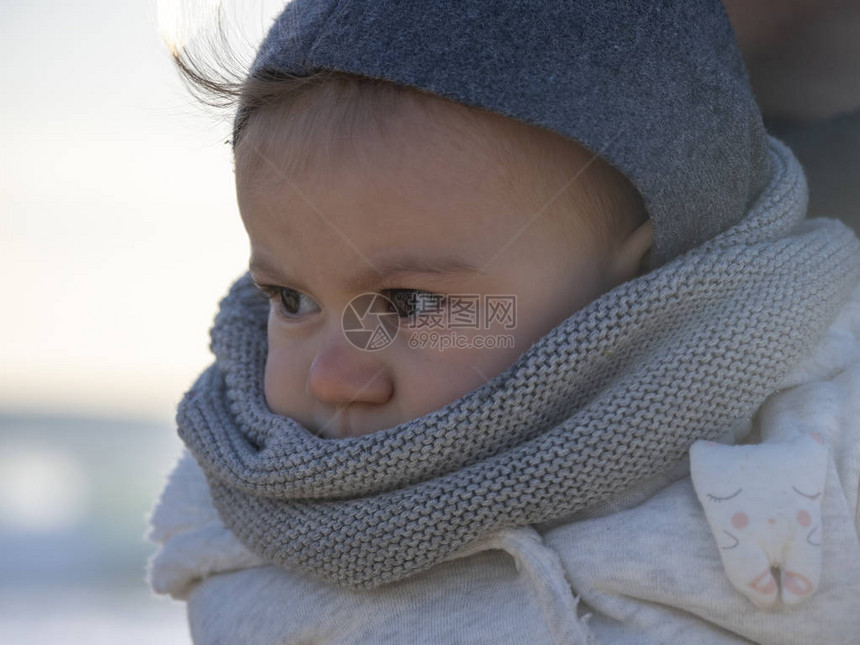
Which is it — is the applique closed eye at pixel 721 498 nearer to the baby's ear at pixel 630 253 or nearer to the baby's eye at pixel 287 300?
the baby's ear at pixel 630 253

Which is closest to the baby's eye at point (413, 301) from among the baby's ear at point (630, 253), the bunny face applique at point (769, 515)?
the baby's ear at point (630, 253)

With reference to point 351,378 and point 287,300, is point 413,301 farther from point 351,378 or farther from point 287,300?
point 287,300

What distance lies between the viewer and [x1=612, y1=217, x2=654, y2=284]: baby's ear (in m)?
1.02

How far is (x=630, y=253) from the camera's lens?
1.02 meters

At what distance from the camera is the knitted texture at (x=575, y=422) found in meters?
0.88

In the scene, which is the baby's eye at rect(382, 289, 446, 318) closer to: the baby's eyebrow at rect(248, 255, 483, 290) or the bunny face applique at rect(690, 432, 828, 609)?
the baby's eyebrow at rect(248, 255, 483, 290)

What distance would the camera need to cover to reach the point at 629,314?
91 centimetres

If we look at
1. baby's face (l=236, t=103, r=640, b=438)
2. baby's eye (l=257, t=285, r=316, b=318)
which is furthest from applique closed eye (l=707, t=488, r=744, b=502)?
baby's eye (l=257, t=285, r=316, b=318)

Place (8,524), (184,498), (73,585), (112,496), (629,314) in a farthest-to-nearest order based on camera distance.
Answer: (112,496)
(8,524)
(73,585)
(184,498)
(629,314)

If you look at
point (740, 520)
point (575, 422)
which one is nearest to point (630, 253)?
point (575, 422)

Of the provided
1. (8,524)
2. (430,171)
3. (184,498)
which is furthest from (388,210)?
(8,524)

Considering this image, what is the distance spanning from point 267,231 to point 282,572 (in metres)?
0.39

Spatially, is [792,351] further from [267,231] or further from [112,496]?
[112,496]

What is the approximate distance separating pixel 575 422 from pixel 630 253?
230 mm
